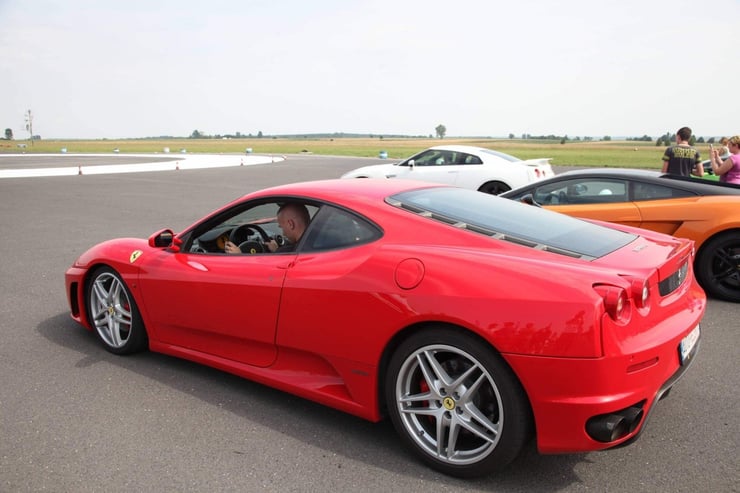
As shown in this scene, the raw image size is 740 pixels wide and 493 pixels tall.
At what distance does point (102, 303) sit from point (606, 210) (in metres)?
5.08

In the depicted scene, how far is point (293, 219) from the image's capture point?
372cm

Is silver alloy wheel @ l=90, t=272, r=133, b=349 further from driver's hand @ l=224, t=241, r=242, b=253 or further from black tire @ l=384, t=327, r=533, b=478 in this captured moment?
black tire @ l=384, t=327, r=533, b=478

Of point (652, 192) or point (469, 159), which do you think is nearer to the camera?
point (652, 192)

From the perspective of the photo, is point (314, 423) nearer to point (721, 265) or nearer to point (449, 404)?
point (449, 404)

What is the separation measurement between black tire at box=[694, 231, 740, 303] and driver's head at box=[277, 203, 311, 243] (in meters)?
4.24

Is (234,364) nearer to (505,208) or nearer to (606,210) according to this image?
(505,208)

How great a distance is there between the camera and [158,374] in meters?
4.05

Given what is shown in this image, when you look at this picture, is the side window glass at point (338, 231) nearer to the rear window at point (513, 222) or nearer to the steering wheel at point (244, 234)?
the rear window at point (513, 222)

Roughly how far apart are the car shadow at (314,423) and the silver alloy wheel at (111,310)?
14cm

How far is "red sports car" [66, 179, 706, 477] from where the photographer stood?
2.47 metres

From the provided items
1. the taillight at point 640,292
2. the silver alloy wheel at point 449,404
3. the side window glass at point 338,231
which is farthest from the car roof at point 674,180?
the silver alloy wheel at point 449,404

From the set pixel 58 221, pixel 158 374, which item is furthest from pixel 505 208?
pixel 58 221

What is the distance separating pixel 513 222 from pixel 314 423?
1.60m

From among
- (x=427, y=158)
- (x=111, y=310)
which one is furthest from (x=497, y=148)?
(x=111, y=310)
